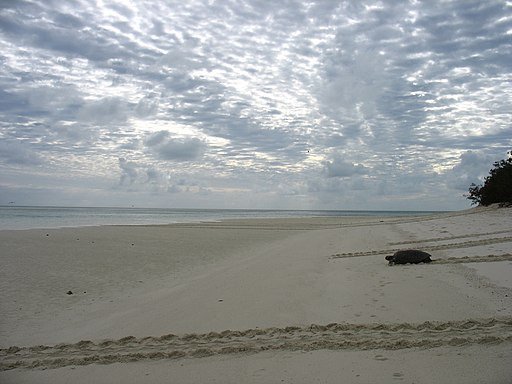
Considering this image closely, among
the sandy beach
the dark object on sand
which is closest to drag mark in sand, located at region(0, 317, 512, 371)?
the sandy beach

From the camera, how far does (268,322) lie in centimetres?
698

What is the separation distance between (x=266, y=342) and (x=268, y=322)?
1.01m

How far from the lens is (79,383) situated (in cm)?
504

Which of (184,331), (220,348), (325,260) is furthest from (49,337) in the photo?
(325,260)

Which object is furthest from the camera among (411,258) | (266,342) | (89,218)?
(89,218)

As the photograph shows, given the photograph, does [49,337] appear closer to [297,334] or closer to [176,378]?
[176,378]

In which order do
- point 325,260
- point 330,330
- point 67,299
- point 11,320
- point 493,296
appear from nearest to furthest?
point 330,330 < point 493,296 < point 11,320 < point 67,299 < point 325,260

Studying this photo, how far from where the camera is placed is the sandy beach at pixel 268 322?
5.00m

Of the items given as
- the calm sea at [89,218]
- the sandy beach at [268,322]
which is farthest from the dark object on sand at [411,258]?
the calm sea at [89,218]

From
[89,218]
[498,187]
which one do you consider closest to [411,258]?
[498,187]

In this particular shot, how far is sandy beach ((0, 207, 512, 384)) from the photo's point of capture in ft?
16.4

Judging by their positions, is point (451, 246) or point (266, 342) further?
point (451, 246)

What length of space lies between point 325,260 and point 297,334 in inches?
323

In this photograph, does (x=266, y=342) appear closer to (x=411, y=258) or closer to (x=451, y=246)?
(x=411, y=258)
